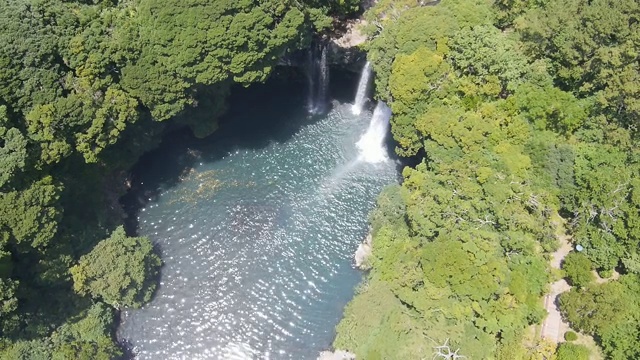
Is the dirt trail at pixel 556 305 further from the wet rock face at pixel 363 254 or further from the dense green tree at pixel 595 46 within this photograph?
the wet rock face at pixel 363 254

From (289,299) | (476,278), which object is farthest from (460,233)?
(289,299)

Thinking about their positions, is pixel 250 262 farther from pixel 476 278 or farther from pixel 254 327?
pixel 476 278

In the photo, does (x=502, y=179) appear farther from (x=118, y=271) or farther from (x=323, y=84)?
(x=118, y=271)

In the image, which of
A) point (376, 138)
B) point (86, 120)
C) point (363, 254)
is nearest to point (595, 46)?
point (376, 138)

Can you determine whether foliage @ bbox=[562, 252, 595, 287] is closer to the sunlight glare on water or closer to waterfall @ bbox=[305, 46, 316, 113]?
the sunlight glare on water

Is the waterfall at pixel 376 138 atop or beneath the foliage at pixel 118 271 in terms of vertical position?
atop

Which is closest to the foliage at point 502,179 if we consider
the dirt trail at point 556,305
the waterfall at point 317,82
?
the dirt trail at point 556,305
